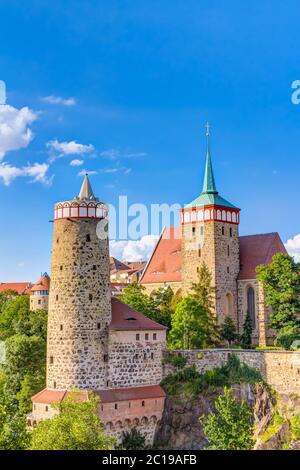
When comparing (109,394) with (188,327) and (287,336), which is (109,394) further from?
(287,336)

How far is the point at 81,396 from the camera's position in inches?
1608

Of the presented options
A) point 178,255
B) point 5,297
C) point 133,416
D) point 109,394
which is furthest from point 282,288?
point 5,297

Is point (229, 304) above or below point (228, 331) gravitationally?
above

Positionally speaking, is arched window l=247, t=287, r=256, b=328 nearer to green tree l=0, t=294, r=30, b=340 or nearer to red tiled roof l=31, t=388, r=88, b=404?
red tiled roof l=31, t=388, r=88, b=404

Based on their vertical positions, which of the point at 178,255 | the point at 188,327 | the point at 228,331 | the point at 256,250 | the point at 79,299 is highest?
the point at 178,255

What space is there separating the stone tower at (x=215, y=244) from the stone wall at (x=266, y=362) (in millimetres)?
7626

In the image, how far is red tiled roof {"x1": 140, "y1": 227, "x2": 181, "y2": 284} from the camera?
59906mm

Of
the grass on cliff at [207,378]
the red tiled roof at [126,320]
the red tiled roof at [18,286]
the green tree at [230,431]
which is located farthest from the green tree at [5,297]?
the green tree at [230,431]

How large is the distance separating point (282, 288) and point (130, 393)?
1488cm

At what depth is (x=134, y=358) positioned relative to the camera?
4366 centimetres

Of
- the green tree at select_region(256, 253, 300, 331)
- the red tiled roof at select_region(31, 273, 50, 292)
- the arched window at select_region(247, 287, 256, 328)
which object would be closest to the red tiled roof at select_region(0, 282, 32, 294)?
the red tiled roof at select_region(31, 273, 50, 292)

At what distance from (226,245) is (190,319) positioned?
9159 millimetres
